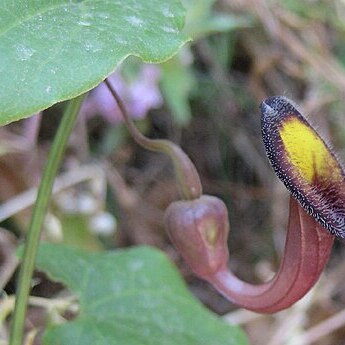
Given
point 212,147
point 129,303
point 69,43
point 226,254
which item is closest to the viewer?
point 69,43

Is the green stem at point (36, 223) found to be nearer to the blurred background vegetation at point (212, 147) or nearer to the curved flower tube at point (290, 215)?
the curved flower tube at point (290, 215)

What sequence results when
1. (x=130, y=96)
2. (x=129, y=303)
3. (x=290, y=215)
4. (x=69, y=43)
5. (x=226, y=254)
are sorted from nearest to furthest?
(x=69, y=43)
(x=290, y=215)
(x=226, y=254)
(x=129, y=303)
(x=130, y=96)

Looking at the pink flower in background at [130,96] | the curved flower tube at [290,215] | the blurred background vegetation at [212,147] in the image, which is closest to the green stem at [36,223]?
the curved flower tube at [290,215]

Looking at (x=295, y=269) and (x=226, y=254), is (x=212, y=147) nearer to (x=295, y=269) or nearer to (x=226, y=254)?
(x=226, y=254)

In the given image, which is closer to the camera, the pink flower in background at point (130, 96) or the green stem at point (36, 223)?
the green stem at point (36, 223)

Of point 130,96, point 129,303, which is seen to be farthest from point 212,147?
point 129,303

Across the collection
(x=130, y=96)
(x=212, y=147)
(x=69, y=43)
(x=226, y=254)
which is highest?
A: (x=69, y=43)
